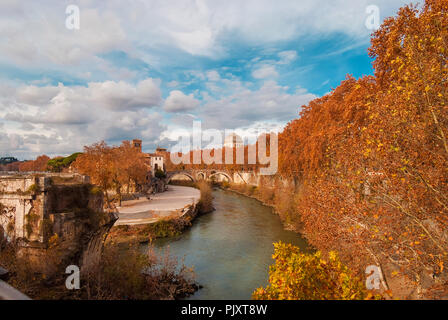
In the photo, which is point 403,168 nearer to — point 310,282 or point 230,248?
point 310,282

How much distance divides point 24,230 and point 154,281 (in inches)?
204

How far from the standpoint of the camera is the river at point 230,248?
12586 millimetres

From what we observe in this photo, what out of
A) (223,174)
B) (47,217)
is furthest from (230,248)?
(223,174)

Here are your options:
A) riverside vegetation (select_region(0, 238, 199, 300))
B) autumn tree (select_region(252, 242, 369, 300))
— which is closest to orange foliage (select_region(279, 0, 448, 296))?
autumn tree (select_region(252, 242, 369, 300))

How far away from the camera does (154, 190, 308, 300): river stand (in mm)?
12586

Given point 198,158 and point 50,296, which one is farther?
point 198,158

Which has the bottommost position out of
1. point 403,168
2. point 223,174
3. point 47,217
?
point 223,174

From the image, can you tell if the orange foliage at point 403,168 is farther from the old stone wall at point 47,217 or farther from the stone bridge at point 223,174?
the stone bridge at point 223,174

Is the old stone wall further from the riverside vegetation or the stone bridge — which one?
the stone bridge

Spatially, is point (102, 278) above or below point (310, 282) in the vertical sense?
below

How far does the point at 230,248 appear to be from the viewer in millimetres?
17953
